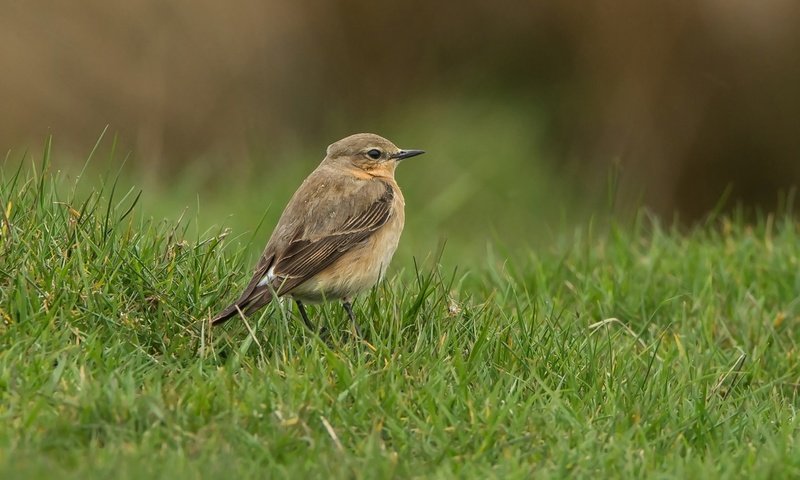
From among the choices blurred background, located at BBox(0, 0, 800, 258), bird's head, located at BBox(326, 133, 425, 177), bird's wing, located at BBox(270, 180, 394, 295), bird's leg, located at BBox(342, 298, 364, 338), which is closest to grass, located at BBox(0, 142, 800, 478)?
bird's leg, located at BBox(342, 298, 364, 338)

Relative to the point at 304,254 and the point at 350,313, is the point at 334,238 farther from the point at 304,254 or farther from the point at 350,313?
the point at 350,313

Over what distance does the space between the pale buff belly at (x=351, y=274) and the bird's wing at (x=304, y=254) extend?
0.04m

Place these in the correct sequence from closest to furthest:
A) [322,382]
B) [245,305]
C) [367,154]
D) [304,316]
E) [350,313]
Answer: [322,382]
[245,305]
[350,313]
[304,316]
[367,154]

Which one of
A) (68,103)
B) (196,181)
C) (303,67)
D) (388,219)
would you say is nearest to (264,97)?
Answer: (303,67)

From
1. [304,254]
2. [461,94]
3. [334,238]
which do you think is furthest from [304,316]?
[461,94]

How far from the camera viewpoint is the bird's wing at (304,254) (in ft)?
20.9

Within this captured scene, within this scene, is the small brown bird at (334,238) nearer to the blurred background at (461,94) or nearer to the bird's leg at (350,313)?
the bird's leg at (350,313)

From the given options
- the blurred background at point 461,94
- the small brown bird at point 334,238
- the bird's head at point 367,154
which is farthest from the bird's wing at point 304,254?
the blurred background at point 461,94

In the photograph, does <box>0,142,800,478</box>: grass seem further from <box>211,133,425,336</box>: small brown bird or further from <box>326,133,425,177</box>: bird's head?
<box>326,133,425,177</box>: bird's head

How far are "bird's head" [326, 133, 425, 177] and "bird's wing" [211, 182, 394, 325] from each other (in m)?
0.52

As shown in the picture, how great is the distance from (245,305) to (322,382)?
2.68 ft

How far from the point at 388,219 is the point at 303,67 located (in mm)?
9692

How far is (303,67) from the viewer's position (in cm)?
1677

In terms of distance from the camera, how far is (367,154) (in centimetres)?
805
